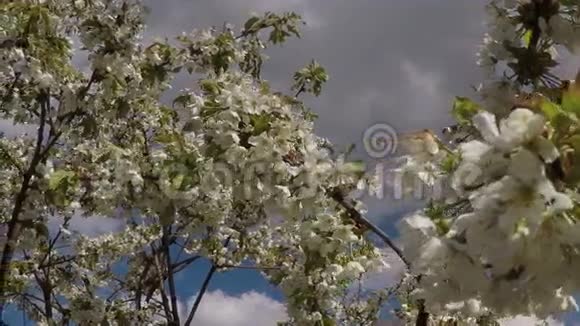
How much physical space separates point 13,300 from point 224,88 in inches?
→ 185

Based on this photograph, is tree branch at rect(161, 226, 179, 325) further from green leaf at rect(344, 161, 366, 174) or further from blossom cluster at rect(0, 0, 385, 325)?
green leaf at rect(344, 161, 366, 174)

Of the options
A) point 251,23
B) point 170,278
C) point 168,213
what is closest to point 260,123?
point 168,213

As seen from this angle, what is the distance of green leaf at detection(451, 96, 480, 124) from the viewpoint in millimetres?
1709

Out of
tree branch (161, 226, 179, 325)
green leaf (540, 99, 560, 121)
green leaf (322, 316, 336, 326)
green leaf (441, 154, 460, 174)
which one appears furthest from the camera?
tree branch (161, 226, 179, 325)

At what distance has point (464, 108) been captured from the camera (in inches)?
67.5

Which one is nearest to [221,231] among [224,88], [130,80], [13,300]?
[13,300]

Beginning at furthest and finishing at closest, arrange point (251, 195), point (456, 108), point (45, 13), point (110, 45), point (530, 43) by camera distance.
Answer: point (110, 45) → point (45, 13) → point (251, 195) → point (530, 43) → point (456, 108)

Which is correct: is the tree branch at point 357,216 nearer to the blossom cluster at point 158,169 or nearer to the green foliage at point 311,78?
the blossom cluster at point 158,169

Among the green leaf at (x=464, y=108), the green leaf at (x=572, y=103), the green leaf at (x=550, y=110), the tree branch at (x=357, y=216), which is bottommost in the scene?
the green leaf at (x=550, y=110)

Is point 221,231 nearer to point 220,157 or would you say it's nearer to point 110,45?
point 110,45

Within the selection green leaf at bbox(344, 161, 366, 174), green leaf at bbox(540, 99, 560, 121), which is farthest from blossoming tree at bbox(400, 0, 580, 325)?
green leaf at bbox(344, 161, 366, 174)

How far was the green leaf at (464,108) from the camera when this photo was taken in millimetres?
1709

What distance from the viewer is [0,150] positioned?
22.1 ft

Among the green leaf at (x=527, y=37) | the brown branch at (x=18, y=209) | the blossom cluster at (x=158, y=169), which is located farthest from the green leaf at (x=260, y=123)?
the brown branch at (x=18, y=209)
